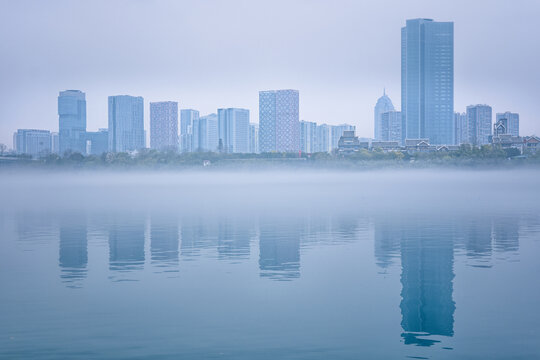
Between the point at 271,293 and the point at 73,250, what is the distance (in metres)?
14.2

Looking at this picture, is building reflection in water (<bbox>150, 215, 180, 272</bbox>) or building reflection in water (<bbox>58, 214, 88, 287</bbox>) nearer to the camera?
building reflection in water (<bbox>58, 214, 88, 287</bbox>)

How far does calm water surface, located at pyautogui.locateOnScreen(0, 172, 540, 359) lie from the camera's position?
15.0 m

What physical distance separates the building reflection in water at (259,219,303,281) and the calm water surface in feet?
0.31

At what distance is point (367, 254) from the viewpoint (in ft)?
94.2

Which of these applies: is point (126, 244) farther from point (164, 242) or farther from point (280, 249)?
point (280, 249)

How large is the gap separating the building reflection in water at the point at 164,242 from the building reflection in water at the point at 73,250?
3.08 metres

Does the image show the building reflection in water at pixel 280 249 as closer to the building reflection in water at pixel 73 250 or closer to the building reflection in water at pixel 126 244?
the building reflection in water at pixel 126 244

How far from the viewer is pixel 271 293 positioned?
66.7ft

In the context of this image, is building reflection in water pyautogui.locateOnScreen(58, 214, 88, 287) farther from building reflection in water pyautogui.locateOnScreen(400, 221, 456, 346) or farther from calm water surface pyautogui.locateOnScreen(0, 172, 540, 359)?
building reflection in water pyautogui.locateOnScreen(400, 221, 456, 346)

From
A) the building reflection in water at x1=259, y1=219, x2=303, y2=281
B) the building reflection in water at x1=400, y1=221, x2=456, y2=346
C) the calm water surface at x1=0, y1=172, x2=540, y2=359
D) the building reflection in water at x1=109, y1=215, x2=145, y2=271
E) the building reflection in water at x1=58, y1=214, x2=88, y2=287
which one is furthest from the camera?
the building reflection in water at x1=109, y1=215, x2=145, y2=271

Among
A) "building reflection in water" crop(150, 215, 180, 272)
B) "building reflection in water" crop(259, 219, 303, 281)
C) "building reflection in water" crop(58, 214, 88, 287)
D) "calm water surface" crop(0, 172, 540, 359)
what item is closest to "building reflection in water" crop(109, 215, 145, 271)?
"calm water surface" crop(0, 172, 540, 359)

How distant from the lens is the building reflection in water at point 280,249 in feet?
79.4

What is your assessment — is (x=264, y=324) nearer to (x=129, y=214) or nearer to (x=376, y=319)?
(x=376, y=319)

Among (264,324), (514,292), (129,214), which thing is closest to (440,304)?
A: (514,292)
